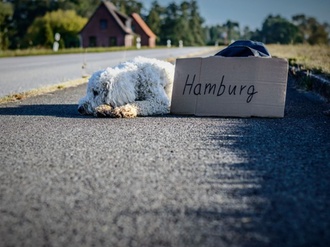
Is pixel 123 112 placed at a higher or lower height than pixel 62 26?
lower

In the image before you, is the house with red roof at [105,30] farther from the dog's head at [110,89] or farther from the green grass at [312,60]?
the dog's head at [110,89]

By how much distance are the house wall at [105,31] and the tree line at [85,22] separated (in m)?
5.08

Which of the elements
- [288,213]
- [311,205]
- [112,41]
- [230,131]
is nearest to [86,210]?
[288,213]

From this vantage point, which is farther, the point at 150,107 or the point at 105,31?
the point at 105,31

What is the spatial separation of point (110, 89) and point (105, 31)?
6183cm

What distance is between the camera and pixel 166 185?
9.71 ft

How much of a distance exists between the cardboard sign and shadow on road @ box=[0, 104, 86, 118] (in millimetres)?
1713

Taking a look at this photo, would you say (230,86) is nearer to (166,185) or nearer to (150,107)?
(150,107)

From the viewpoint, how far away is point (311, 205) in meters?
2.56

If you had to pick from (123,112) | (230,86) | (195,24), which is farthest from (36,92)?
(195,24)

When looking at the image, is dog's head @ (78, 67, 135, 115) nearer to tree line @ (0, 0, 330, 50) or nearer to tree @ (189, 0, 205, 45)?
tree line @ (0, 0, 330, 50)

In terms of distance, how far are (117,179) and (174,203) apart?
0.65 meters

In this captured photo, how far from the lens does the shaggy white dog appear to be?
580cm

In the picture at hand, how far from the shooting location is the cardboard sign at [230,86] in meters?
5.94
